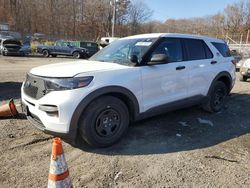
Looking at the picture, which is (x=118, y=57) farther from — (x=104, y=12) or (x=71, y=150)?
(x=104, y=12)

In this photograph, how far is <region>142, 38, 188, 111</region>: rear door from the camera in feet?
14.9

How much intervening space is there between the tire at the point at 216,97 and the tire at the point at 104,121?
8.21ft

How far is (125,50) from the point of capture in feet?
16.3

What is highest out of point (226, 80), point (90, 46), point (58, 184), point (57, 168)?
point (90, 46)

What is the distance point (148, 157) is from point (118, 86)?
1.12 meters

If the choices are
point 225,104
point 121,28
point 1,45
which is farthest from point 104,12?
point 225,104

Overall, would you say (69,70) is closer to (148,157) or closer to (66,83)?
(66,83)

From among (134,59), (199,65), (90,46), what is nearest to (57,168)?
(134,59)

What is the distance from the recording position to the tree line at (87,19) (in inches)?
2655

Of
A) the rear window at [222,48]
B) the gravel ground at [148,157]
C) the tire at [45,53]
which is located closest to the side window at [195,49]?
the rear window at [222,48]

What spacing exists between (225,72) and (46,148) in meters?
4.26

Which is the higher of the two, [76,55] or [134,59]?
[134,59]

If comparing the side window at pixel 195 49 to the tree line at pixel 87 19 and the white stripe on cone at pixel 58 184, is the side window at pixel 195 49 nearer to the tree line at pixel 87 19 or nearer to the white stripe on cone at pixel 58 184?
the white stripe on cone at pixel 58 184

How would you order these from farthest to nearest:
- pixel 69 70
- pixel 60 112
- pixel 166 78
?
1. pixel 166 78
2. pixel 69 70
3. pixel 60 112
